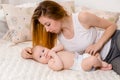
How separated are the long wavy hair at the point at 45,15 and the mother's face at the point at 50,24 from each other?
2 cm

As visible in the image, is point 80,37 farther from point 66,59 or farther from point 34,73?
point 34,73

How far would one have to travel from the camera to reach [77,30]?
1.55 metres

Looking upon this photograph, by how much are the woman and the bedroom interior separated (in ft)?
0.44

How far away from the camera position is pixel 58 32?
5.17ft

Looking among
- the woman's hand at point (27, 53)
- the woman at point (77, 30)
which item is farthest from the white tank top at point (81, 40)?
the woman's hand at point (27, 53)

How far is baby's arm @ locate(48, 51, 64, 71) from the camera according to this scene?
145cm

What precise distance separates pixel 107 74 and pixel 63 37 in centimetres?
37

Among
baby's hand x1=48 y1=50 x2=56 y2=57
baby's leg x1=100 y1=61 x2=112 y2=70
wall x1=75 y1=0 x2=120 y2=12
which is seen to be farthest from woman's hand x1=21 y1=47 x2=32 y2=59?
wall x1=75 y1=0 x2=120 y2=12

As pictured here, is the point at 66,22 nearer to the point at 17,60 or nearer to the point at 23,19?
the point at 17,60

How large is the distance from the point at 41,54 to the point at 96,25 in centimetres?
39

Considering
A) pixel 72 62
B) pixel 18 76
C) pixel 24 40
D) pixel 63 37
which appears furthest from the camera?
pixel 24 40

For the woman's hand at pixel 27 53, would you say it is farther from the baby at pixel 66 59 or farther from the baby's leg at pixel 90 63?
the baby's leg at pixel 90 63

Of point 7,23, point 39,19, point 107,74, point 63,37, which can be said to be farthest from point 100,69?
point 7,23

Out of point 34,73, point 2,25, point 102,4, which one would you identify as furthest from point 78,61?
point 102,4
